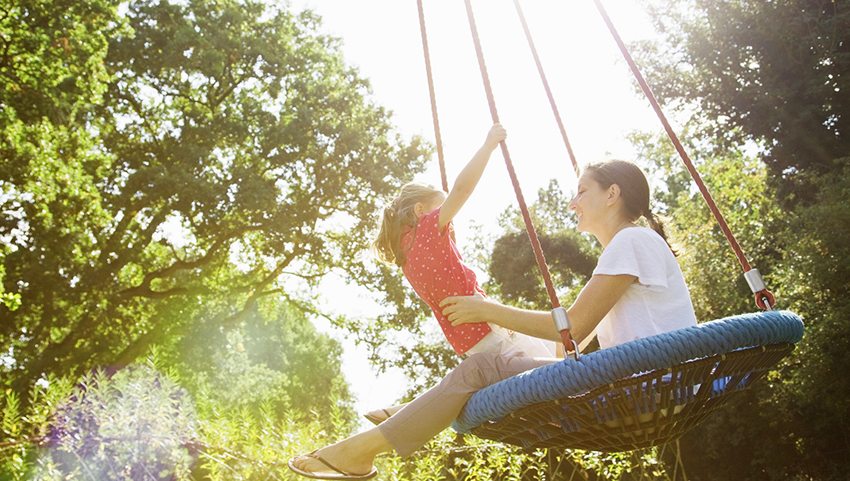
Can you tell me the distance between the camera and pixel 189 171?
11.7m

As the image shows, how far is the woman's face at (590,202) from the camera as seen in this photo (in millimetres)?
2150

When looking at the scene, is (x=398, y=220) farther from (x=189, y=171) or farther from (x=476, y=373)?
(x=189, y=171)

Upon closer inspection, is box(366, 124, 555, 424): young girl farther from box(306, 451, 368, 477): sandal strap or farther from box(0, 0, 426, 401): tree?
box(0, 0, 426, 401): tree

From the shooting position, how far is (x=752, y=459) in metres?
10.7

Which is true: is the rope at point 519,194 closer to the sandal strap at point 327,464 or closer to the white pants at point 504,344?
the white pants at point 504,344

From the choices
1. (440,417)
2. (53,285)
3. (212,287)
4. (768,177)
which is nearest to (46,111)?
(53,285)

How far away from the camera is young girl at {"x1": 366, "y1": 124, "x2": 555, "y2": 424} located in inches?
88.5

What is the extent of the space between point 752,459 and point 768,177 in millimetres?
5246

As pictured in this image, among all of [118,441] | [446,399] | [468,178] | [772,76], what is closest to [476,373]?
[446,399]

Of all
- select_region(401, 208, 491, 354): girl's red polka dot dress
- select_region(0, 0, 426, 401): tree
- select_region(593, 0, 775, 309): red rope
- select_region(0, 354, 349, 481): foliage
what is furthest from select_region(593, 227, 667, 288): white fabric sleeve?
select_region(0, 0, 426, 401): tree

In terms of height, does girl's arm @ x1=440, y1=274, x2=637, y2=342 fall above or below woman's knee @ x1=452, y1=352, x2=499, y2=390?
above

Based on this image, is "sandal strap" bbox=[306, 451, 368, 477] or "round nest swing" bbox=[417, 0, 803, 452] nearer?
"round nest swing" bbox=[417, 0, 803, 452]

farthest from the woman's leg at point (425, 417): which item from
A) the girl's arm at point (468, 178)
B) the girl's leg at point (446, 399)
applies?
the girl's arm at point (468, 178)

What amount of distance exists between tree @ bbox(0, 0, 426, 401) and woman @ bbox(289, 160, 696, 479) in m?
9.47
